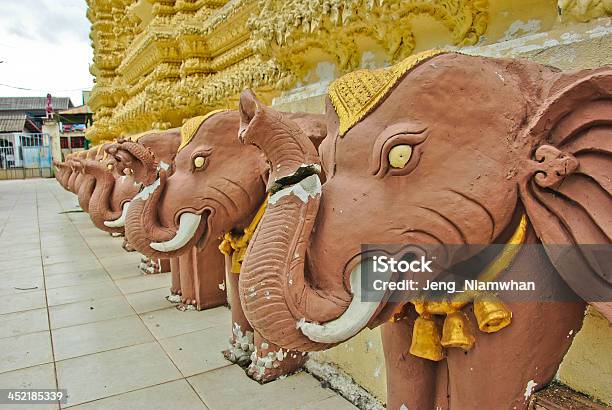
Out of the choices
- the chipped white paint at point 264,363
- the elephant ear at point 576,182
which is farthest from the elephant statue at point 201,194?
the elephant ear at point 576,182

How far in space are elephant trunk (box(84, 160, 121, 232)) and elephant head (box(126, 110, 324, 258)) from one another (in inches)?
69.3

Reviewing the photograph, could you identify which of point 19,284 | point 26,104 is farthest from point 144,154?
point 26,104

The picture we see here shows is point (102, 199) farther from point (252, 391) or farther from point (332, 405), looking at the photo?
point (332, 405)

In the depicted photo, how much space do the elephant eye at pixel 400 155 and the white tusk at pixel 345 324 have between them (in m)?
0.29

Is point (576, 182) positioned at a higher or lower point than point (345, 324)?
higher

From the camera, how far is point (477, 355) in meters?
1.25

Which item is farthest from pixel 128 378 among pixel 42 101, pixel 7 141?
pixel 42 101

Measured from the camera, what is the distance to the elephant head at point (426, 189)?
3.48 feet

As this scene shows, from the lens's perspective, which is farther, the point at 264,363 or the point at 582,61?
the point at 264,363

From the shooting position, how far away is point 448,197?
3.60 ft

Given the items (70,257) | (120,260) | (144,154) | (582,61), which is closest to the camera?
(582,61)

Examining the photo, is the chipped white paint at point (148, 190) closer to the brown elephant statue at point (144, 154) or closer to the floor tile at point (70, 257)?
the brown elephant statue at point (144, 154)

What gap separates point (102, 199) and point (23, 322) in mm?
1085

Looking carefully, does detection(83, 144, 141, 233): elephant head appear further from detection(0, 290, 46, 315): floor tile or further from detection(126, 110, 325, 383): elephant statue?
detection(126, 110, 325, 383): elephant statue
